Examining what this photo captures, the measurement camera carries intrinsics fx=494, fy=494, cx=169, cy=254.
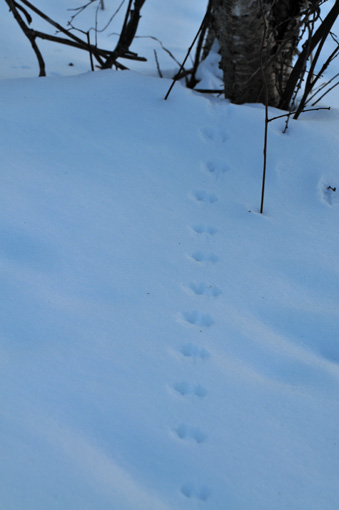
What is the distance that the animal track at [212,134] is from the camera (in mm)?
2094

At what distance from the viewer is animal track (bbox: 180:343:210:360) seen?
4.33 ft

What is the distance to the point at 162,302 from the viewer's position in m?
1.46

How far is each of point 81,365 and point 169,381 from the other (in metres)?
0.22

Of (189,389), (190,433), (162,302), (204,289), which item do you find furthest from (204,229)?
(190,433)

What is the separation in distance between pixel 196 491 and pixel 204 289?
647 mm

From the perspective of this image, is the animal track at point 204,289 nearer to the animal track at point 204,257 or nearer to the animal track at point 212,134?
the animal track at point 204,257

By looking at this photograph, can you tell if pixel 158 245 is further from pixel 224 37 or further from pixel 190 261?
pixel 224 37

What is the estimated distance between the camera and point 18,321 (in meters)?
1.32

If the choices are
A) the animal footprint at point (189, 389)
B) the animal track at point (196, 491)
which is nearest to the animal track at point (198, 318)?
the animal footprint at point (189, 389)

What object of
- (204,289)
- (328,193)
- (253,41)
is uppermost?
(253,41)

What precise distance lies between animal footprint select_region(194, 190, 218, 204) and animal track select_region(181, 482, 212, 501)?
1097 mm

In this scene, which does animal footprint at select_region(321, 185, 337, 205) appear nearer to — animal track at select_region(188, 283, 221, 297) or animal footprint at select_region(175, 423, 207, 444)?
animal track at select_region(188, 283, 221, 297)

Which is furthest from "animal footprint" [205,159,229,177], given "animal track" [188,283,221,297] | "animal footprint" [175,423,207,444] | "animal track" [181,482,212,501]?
"animal track" [181,482,212,501]

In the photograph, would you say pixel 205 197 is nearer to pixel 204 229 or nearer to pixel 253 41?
pixel 204 229
